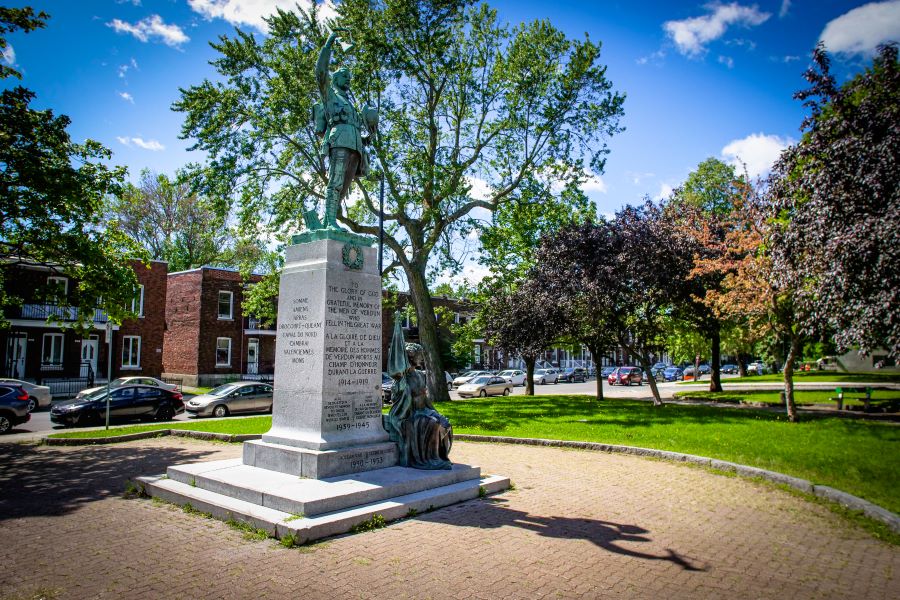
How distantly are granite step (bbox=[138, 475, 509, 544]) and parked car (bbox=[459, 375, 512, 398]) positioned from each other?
24.4 m

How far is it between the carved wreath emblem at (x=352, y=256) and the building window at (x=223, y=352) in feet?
104

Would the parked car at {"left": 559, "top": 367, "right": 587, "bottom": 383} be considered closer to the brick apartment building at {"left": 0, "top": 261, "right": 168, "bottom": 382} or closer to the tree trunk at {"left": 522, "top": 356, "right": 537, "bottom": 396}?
the tree trunk at {"left": 522, "top": 356, "right": 537, "bottom": 396}

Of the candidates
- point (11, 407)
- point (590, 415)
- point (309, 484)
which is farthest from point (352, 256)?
point (11, 407)

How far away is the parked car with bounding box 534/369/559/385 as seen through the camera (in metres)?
47.5

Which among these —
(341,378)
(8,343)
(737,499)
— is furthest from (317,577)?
(8,343)

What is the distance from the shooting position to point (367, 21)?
20.7 metres

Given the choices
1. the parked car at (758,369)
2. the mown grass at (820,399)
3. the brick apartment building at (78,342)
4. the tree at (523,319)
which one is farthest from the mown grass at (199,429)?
the parked car at (758,369)

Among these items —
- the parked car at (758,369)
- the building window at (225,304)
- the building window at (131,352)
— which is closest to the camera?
the building window at (131,352)

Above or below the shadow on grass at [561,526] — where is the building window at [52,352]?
above

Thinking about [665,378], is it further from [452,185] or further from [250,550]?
[250,550]

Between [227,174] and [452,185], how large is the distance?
9.00m

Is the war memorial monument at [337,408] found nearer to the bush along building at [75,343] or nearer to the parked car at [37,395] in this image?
the parked car at [37,395]

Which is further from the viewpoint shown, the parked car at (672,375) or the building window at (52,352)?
the parked car at (672,375)

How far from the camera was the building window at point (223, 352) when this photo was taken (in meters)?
36.5
